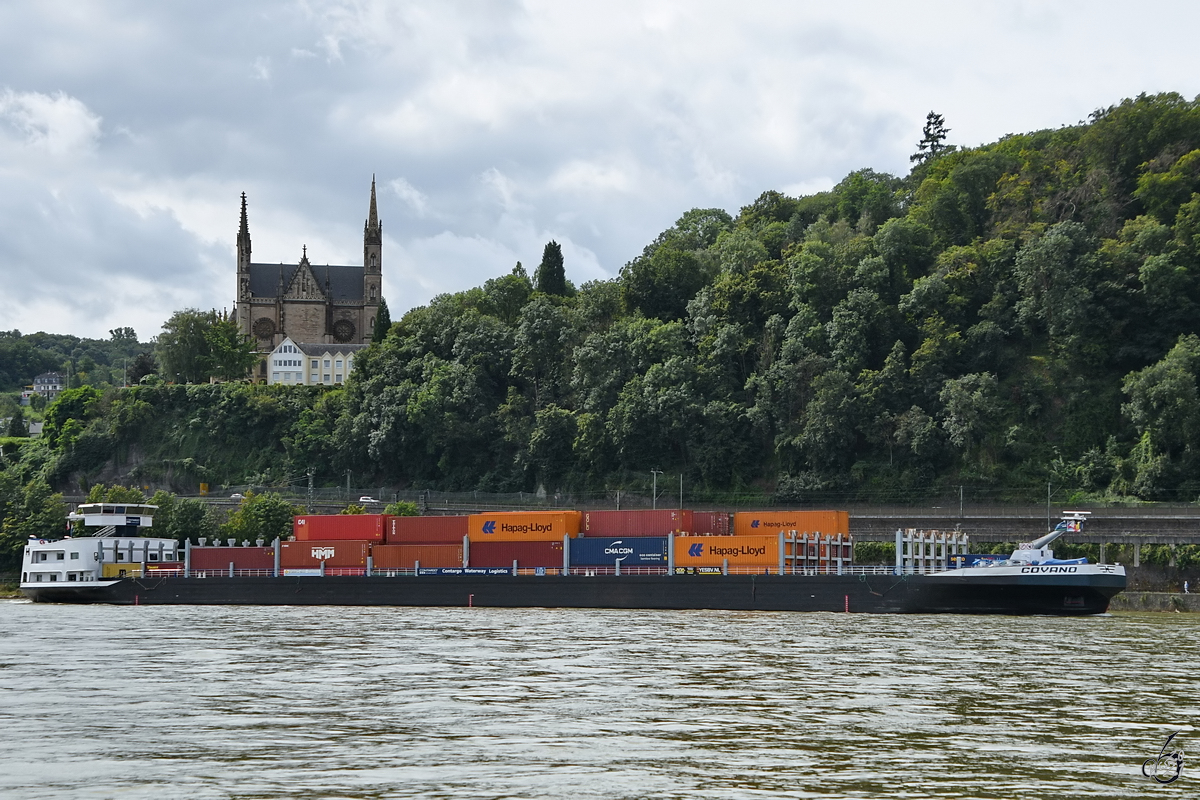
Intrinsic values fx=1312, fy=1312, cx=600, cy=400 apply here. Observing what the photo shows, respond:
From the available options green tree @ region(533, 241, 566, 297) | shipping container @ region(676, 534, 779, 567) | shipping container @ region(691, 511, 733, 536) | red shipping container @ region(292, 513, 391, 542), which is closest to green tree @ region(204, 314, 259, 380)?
green tree @ region(533, 241, 566, 297)

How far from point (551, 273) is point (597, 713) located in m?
123

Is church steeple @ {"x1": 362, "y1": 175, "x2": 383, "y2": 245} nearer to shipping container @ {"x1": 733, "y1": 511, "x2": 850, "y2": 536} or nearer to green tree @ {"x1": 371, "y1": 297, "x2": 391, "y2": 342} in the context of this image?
green tree @ {"x1": 371, "y1": 297, "x2": 391, "y2": 342}

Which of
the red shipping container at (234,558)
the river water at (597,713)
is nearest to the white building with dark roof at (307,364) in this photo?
the red shipping container at (234,558)

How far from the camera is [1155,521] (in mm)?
81438

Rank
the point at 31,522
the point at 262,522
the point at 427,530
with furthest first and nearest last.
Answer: the point at 262,522 → the point at 31,522 → the point at 427,530

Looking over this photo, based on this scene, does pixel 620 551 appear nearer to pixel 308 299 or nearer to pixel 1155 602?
pixel 1155 602

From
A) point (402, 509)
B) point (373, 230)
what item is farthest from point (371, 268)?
point (402, 509)

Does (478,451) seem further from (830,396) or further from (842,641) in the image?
(842,641)

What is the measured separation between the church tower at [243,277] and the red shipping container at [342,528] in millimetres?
108151

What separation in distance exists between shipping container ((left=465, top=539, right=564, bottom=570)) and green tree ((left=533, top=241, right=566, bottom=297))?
256ft

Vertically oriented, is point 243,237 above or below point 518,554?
above

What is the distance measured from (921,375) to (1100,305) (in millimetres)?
14599

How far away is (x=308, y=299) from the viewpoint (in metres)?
184

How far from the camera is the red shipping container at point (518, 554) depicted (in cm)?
6944
